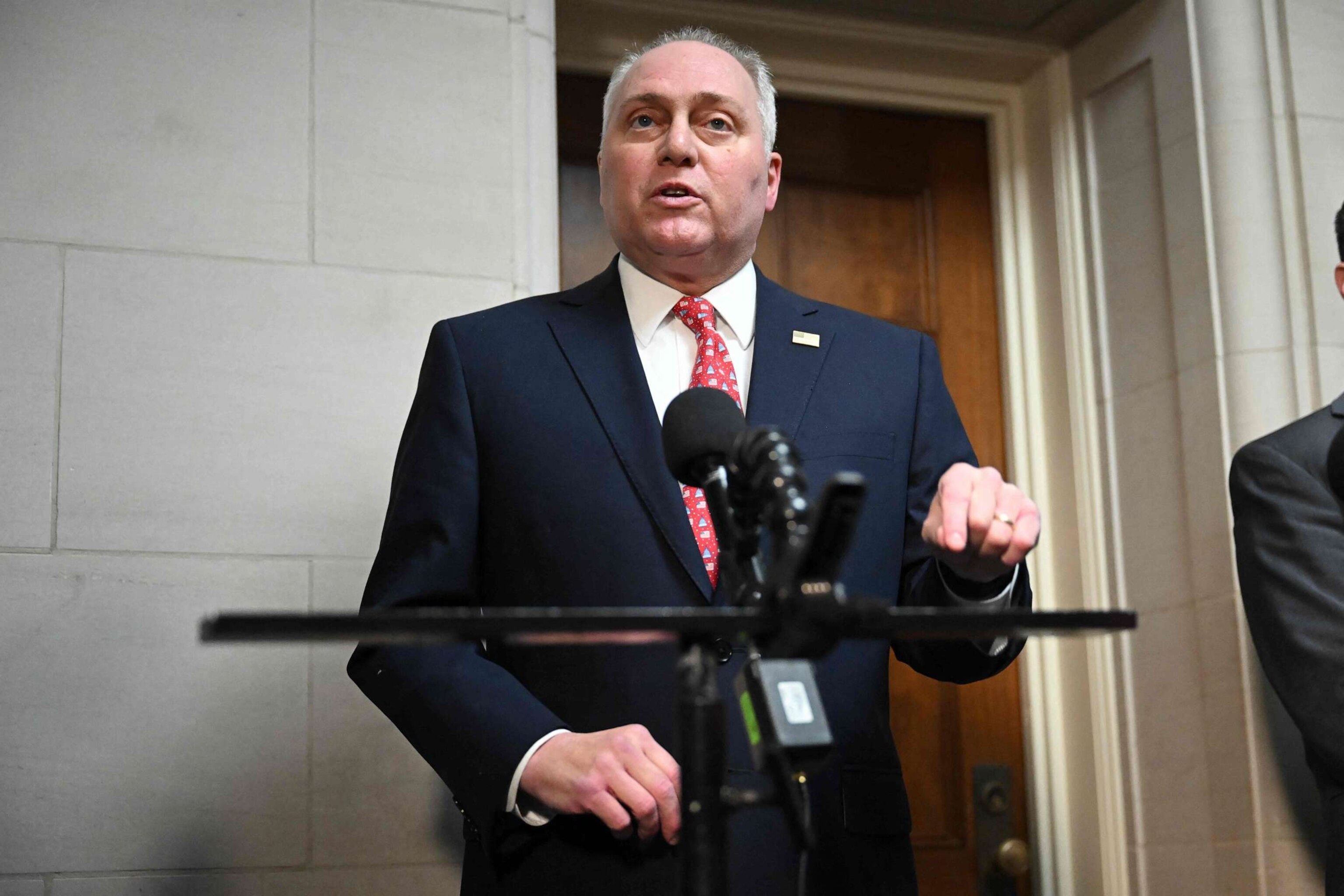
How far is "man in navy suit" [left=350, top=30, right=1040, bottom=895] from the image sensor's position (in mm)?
1577

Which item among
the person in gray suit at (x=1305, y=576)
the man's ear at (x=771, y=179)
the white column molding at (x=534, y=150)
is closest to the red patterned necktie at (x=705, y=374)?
the man's ear at (x=771, y=179)

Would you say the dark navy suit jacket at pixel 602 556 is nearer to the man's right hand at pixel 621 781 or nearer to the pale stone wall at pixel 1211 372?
the man's right hand at pixel 621 781

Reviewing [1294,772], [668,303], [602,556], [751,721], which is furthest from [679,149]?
[1294,772]

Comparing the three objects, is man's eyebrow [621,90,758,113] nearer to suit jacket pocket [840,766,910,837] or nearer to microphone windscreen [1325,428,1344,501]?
suit jacket pocket [840,766,910,837]

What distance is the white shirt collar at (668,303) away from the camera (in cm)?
195

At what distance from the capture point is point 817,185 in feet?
10.9

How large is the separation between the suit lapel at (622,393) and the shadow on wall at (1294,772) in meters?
1.56

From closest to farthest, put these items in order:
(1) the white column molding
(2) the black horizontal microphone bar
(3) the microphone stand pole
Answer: (2) the black horizontal microphone bar, (3) the microphone stand pole, (1) the white column molding

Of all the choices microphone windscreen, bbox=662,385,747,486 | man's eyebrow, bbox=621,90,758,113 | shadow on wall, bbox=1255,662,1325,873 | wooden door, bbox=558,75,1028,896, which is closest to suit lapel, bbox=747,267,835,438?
man's eyebrow, bbox=621,90,758,113

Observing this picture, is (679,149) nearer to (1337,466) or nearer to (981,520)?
(981,520)

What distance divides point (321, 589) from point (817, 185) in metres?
1.59

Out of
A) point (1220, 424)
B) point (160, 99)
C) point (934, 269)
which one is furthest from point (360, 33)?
point (1220, 424)

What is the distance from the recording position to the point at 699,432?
109 cm

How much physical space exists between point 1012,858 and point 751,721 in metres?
2.37
